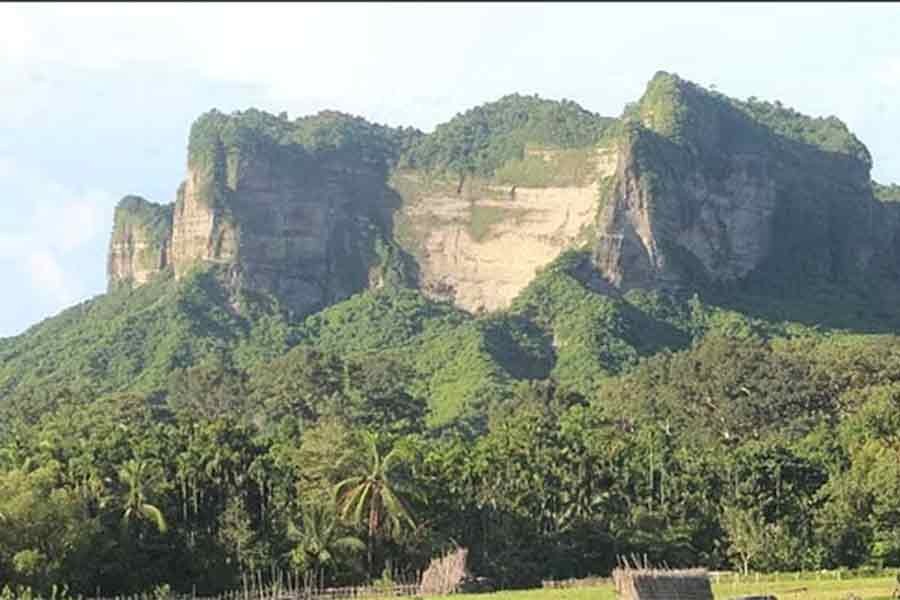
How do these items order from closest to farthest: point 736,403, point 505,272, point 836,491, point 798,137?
point 836,491
point 736,403
point 505,272
point 798,137

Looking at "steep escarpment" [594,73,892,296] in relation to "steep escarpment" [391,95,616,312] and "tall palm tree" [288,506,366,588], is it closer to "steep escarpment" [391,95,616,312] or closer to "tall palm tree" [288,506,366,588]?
"steep escarpment" [391,95,616,312]

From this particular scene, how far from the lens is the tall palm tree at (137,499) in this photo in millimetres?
52156

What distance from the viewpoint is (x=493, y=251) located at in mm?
130500

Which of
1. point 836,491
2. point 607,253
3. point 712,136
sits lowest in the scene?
point 836,491

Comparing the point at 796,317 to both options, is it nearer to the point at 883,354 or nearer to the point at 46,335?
the point at 883,354

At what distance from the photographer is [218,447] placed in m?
56.3

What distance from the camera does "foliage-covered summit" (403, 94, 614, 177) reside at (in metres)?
134

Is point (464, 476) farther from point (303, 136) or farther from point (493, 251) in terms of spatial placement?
point (303, 136)

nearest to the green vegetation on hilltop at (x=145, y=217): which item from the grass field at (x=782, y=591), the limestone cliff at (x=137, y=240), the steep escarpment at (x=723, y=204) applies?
the limestone cliff at (x=137, y=240)

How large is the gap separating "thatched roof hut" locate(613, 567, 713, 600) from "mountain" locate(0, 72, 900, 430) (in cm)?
6588

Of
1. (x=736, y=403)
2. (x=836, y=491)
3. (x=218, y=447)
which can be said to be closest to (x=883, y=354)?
(x=736, y=403)

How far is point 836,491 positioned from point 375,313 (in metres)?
71.7

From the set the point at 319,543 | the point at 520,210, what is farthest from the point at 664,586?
the point at 520,210

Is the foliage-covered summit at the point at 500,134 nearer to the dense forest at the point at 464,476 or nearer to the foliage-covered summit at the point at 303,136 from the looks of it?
the foliage-covered summit at the point at 303,136
